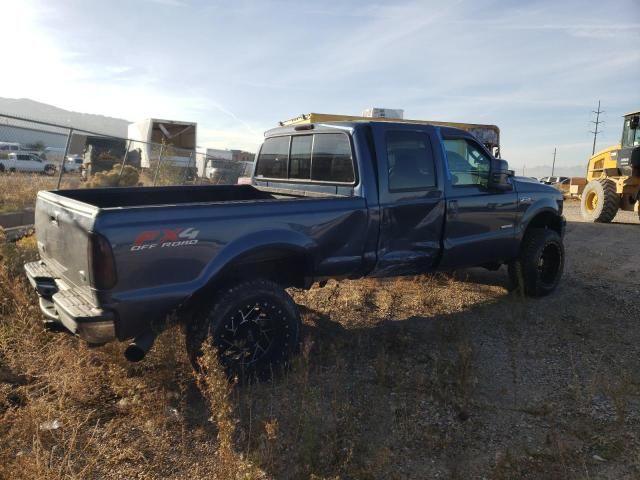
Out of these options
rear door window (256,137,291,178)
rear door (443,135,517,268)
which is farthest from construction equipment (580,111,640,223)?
rear door window (256,137,291,178)

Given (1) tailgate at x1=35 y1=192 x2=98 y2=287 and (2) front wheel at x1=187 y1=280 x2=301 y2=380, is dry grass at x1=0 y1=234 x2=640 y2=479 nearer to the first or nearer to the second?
(2) front wheel at x1=187 y1=280 x2=301 y2=380

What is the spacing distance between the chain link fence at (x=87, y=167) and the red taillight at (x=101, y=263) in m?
4.85

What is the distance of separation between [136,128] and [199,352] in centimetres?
2228

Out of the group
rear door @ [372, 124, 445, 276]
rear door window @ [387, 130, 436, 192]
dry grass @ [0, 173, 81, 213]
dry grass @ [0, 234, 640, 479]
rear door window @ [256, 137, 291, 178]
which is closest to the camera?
dry grass @ [0, 234, 640, 479]

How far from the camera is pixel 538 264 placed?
224 inches

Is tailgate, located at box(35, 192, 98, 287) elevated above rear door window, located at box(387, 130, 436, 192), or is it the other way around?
rear door window, located at box(387, 130, 436, 192)

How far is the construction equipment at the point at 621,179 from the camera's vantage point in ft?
40.4

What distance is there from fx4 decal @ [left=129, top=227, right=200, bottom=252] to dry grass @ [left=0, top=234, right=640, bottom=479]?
2.70 feet

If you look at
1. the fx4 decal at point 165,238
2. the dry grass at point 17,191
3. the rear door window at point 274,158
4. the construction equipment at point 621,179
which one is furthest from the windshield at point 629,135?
the dry grass at point 17,191

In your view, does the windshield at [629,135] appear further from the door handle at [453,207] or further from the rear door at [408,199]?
the rear door at [408,199]

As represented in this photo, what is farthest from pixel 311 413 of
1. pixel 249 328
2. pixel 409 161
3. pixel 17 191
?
pixel 17 191

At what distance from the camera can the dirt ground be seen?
8.82ft

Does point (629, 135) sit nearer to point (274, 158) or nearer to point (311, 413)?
point (274, 158)

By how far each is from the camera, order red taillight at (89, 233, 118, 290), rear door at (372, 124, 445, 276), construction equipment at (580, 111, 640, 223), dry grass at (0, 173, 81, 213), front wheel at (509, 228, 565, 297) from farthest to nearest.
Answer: construction equipment at (580, 111, 640, 223)
dry grass at (0, 173, 81, 213)
front wheel at (509, 228, 565, 297)
rear door at (372, 124, 445, 276)
red taillight at (89, 233, 118, 290)
